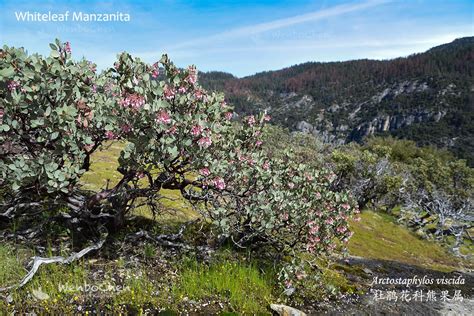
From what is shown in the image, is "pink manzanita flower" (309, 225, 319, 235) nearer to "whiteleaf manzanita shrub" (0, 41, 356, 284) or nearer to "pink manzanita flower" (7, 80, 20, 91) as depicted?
"whiteleaf manzanita shrub" (0, 41, 356, 284)

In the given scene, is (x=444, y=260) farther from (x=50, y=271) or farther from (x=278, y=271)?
(x=50, y=271)

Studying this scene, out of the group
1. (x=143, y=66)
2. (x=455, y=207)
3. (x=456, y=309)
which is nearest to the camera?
(x=143, y=66)

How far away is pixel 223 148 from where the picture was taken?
1048 cm

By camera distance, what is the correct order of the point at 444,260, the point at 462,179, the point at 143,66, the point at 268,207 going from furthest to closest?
the point at 462,179, the point at 444,260, the point at 268,207, the point at 143,66

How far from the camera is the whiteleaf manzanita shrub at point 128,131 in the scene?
7.32 m

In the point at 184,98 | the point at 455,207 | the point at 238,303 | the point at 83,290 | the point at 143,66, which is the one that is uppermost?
the point at 143,66

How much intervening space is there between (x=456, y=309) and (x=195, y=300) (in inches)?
503

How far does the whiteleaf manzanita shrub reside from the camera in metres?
7.32

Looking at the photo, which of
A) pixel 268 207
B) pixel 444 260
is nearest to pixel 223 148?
pixel 268 207

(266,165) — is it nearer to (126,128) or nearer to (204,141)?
(204,141)

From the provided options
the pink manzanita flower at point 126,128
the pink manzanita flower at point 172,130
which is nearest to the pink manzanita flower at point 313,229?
the pink manzanita flower at point 172,130

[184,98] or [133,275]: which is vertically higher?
[184,98]

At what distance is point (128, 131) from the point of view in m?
7.80

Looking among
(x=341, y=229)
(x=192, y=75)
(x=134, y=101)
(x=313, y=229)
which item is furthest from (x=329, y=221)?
(x=134, y=101)
